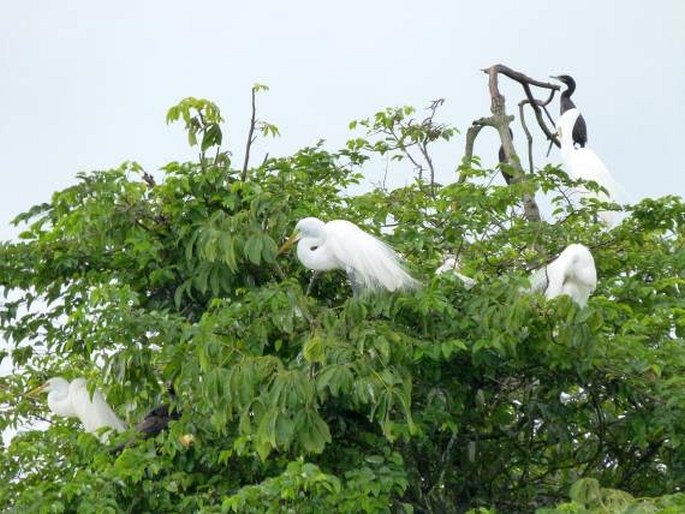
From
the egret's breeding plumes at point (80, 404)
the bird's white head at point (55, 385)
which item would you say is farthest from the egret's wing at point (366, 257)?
the bird's white head at point (55, 385)

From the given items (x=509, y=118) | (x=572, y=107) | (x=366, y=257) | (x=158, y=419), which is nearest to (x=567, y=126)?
(x=572, y=107)

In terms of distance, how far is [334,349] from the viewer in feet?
15.8

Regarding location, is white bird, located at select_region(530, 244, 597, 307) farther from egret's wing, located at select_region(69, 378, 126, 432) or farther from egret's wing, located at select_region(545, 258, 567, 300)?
egret's wing, located at select_region(69, 378, 126, 432)

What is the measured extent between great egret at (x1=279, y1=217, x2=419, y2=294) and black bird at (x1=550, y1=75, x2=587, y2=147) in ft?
11.9

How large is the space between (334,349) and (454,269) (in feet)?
2.98

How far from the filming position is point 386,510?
4.75 metres

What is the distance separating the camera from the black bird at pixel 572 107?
907 cm

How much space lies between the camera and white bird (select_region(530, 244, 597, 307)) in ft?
17.8

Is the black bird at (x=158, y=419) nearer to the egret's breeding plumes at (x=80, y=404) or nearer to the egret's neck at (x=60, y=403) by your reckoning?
the egret's breeding plumes at (x=80, y=404)

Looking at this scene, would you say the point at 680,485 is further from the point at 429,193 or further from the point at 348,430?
the point at 429,193

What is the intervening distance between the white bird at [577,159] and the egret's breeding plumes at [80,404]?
9.28 feet

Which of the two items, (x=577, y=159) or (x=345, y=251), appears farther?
(x=577, y=159)

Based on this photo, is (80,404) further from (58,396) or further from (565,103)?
(565,103)

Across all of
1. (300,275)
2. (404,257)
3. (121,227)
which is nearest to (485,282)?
(404,257)
